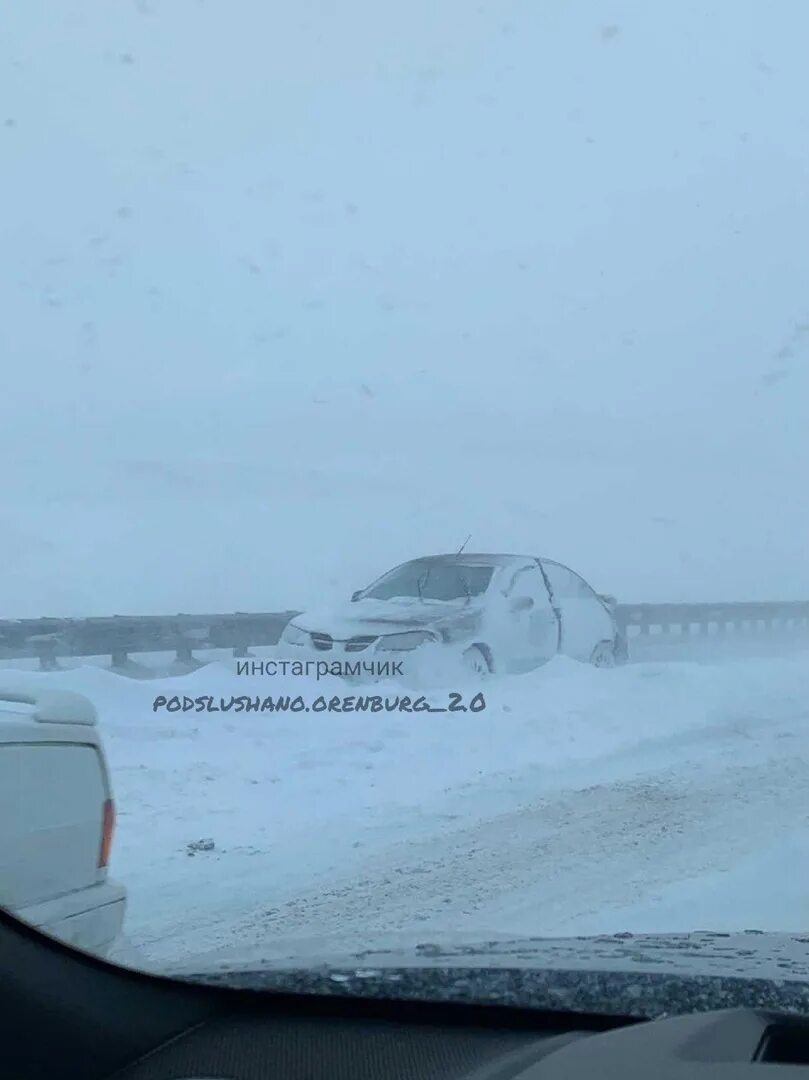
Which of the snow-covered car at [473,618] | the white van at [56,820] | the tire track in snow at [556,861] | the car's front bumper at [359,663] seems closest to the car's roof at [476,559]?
Result: the snow-covered car at [473,618]

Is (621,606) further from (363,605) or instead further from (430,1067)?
(430,1067)

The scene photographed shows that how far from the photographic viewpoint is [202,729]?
39.0 ft

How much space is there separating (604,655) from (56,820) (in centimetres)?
1240

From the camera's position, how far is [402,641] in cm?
1290

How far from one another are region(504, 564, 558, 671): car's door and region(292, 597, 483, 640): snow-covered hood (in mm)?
568

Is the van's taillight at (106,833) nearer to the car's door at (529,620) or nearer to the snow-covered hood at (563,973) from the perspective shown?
the snow-covered hood at (563,973)

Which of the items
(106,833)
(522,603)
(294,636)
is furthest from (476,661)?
(106,833)

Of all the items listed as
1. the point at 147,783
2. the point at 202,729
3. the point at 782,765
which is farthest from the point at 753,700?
the point at 147,783

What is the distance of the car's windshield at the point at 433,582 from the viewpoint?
1412 cm

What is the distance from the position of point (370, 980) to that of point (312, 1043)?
0.93ft

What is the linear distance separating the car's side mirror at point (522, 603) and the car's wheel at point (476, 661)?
779 mm

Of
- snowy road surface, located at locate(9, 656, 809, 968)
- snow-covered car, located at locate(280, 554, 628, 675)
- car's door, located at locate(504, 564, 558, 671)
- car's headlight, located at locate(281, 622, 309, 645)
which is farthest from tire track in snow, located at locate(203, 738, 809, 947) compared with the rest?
car's door, located at locate(504, 564, 558, 671)

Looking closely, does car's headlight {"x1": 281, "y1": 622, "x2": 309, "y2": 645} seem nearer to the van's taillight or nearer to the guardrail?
the guardrail

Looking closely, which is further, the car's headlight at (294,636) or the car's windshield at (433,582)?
the car's windshield at (433,582)
